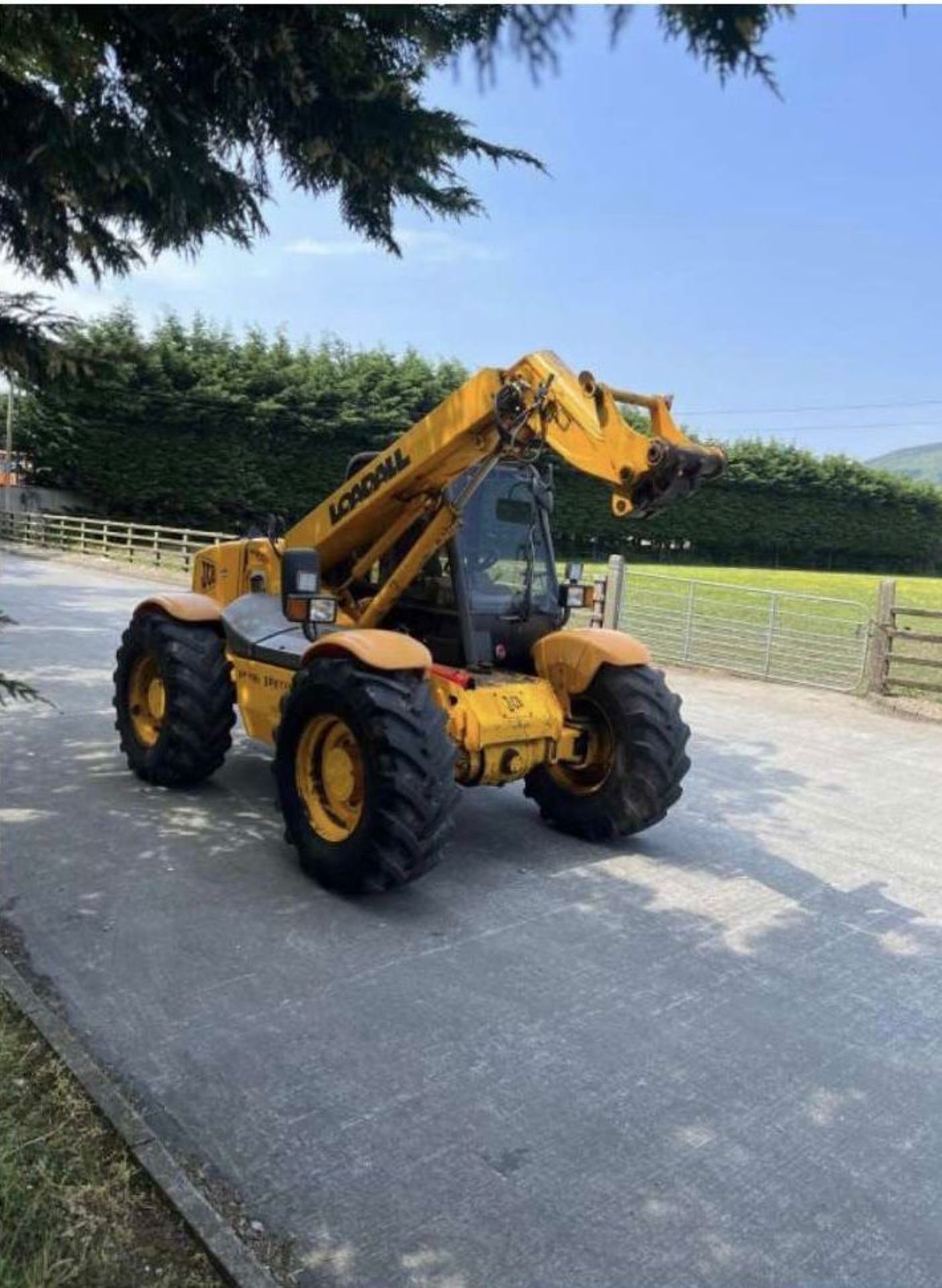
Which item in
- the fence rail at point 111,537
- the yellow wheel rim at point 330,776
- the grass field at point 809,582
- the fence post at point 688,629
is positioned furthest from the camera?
the grass field at point 809,582

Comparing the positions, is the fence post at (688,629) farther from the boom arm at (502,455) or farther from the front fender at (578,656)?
the boom arm at (502,455)

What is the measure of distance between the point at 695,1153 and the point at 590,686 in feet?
10.1

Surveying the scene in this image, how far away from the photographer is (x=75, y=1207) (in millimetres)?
2473

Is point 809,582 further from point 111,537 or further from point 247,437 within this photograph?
point 111,537

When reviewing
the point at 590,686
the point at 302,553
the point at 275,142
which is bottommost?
the point at 590,686

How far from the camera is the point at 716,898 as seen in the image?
199 inches

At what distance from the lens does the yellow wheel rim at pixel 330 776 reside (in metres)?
4.93

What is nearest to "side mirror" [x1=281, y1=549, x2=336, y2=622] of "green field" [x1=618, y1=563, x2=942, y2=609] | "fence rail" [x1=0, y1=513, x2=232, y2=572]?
"fence rail" [x1=0, y1=513, x2=232, y2=572]

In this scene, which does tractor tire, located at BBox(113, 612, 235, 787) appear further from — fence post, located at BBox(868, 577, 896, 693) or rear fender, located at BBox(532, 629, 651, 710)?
fence post, located at BBox(868, 577, 896, 693)

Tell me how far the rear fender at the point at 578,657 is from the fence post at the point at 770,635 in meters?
7.76

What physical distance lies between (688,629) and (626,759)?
8.97m

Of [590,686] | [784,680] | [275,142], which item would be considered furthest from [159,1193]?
[784,680]

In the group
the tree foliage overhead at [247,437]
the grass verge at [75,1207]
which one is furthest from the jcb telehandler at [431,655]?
the tree foliage overhead at [247,437]

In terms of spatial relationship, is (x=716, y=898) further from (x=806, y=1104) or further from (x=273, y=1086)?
(x=273, y=1086)
